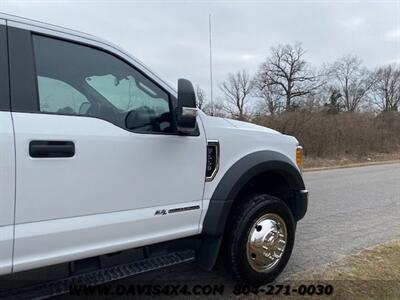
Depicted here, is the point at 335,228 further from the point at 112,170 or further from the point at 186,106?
the point at 112,170

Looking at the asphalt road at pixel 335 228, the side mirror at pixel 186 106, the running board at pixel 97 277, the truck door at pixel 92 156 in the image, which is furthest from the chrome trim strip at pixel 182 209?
the asphalt road at pixel 335 228

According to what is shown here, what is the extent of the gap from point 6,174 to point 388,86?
67.7m

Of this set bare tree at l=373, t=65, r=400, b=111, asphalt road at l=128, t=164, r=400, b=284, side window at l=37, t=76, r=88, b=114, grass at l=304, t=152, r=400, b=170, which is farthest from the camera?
bare tree at l=373, t=65, r=400, b=111

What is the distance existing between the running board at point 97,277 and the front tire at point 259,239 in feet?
1.38

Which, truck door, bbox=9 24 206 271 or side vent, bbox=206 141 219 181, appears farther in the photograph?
side vent, bbox=206 141 219 181

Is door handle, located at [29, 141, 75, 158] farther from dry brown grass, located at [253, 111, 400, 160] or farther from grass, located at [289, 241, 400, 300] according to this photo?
dry brown grass, located at [253, 111, 400, 160]

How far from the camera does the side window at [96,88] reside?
8.81 ft

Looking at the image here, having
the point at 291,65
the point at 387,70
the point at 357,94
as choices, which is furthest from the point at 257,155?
the point at 387,70

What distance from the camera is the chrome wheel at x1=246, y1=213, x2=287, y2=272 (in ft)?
12.5

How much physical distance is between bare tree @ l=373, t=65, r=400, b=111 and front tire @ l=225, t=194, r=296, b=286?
62653 millimetres

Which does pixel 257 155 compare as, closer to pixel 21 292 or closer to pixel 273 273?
pixel 273 273

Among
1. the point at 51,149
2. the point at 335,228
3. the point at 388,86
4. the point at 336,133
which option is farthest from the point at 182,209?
the point at 388,86

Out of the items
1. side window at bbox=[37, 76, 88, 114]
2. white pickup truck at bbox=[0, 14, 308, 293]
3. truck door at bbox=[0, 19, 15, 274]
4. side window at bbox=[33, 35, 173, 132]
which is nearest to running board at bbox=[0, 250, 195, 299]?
white pickup truck at bbox=[0, 14, 308, 293]

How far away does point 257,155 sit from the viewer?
3768mm
